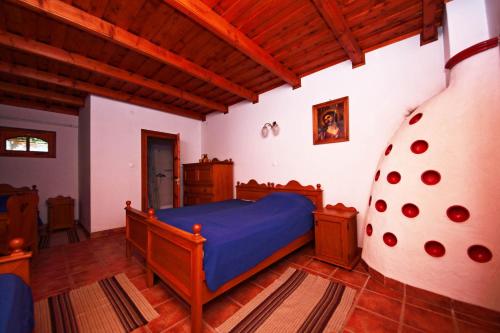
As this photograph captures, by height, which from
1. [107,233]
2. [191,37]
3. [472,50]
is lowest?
[107,233]

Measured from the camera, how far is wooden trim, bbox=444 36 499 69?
1.58m

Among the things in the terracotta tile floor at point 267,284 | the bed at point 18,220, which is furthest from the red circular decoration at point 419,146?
the bed at point 18,220

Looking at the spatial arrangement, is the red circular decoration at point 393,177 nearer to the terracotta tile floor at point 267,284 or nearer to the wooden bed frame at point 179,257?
the terracotta tile floor at point 267,284

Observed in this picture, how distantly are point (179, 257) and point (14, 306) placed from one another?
89cm

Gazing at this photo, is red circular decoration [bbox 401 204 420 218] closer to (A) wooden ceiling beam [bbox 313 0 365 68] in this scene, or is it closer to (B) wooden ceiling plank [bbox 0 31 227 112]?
(A) wooden ceiling beam [bbox 313 0 365 68]

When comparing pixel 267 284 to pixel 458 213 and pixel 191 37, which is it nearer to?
pixel 458 213

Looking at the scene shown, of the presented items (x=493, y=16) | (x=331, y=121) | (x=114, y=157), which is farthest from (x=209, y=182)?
(x=493, y=16)

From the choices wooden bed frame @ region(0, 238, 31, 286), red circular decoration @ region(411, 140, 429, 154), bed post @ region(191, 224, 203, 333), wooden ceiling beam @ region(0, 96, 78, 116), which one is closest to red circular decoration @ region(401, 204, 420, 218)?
red circular decoration @ region(411, 140, 429, 154)

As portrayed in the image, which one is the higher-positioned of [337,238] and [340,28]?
[340,28]

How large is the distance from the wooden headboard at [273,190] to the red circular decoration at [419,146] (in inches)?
50.9

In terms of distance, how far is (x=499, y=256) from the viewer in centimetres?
141

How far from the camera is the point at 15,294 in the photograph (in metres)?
0.90

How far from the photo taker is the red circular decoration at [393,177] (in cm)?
195

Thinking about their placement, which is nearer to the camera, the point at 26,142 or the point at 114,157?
the point at 114,157
